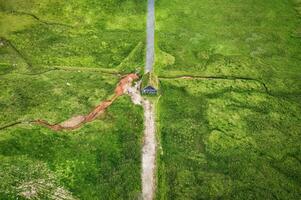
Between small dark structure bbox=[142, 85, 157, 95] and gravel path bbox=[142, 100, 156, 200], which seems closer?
gravel path bbox=[142, 100, 156, 200]

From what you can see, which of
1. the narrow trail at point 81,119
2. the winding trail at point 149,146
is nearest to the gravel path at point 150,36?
the winding trail at point 149,146

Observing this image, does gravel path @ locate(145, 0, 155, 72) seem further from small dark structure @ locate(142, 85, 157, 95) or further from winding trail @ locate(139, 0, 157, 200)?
small dark structure @ locate(142, 85, 157, 95)

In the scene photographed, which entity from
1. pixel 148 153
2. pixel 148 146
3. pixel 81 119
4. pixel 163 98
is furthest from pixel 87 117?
pixel 163 98

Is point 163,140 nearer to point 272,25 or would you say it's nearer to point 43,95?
point 43,95

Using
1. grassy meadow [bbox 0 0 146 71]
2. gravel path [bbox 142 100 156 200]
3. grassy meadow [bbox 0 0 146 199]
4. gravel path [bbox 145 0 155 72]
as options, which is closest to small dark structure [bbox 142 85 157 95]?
gravel path [bbox 142 100 156 200]

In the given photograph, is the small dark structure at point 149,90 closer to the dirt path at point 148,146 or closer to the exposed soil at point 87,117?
the dirt path at point 148,146

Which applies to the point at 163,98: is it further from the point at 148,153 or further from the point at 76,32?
the point at 76,32
